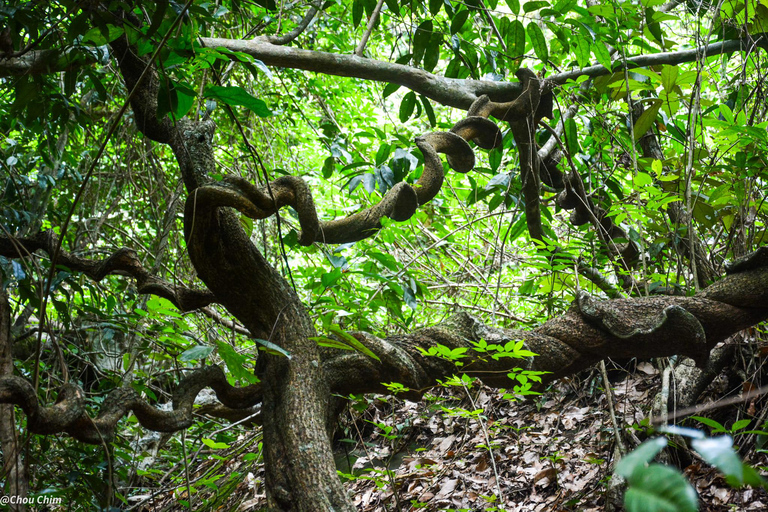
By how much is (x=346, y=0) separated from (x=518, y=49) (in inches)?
49.9

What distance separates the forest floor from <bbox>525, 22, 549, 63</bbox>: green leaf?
134 centimetres

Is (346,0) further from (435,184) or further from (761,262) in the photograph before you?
(761,262)

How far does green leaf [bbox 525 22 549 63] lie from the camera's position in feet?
6.66


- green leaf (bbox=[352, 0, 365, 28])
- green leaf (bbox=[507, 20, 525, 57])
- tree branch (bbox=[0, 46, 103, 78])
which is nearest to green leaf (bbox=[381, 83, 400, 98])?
green leaf (bbox=[352, 0, 365, 28])

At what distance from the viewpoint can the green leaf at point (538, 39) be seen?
2.03 m

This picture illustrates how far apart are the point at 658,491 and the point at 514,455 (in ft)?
8.49

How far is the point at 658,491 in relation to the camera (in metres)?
0.35

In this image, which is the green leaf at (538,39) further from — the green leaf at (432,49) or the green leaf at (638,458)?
the green leaf at (638,458)

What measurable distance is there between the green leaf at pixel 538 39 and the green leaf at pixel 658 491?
1.96m

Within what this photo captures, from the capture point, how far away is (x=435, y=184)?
1.89 metres

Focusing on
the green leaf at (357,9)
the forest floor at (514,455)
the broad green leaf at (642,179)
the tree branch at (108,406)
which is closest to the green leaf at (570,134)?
the broad green leaf at (642,179)

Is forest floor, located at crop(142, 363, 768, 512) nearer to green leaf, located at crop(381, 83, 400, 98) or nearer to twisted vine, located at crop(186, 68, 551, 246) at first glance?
twisted vine, located at crop(186, 68, 551, 246)

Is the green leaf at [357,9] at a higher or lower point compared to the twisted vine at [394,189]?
higher

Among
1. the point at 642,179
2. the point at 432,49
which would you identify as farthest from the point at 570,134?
the point at 432,49
